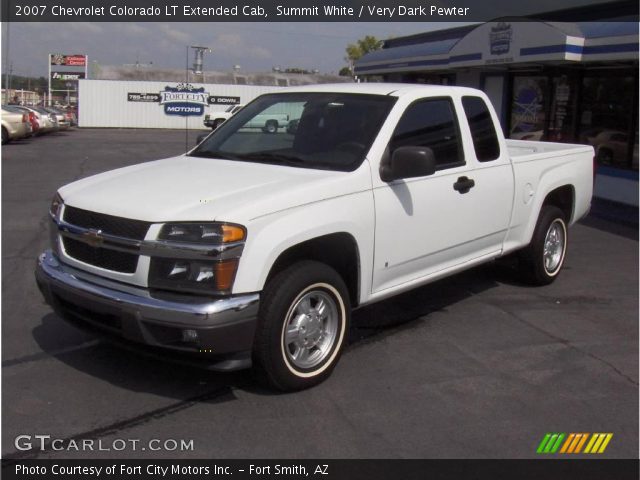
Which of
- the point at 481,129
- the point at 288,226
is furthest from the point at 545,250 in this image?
the point at 288,226

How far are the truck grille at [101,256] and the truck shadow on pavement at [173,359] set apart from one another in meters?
0.50

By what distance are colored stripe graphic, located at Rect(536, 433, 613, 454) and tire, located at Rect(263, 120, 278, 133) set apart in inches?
118

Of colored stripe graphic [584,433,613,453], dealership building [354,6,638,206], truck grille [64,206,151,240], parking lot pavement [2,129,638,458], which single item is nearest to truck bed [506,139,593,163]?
parking lot pavement [2,129,638,458]

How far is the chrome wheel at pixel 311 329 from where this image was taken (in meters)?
4.39

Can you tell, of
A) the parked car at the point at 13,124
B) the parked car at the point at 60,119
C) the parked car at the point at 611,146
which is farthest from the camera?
the parked car at the point at 60,119

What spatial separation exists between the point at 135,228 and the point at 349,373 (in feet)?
5.75

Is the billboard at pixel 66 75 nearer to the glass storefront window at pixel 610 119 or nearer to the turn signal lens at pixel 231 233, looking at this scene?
the glass storefront window at pixel 610 119

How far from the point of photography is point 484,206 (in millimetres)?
5906

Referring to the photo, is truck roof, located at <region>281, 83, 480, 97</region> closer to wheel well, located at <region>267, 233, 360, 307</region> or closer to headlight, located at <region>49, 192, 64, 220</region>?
wheel well, located at <region>267, 233, 360, 307</region>

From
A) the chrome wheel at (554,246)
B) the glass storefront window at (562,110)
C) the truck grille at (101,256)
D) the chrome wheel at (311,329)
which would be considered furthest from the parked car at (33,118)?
the chrome wheel at (311,329)

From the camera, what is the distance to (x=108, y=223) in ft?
13.9

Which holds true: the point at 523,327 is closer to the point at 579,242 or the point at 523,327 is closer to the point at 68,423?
the point at 68,423

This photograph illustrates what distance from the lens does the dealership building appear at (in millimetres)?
13094
